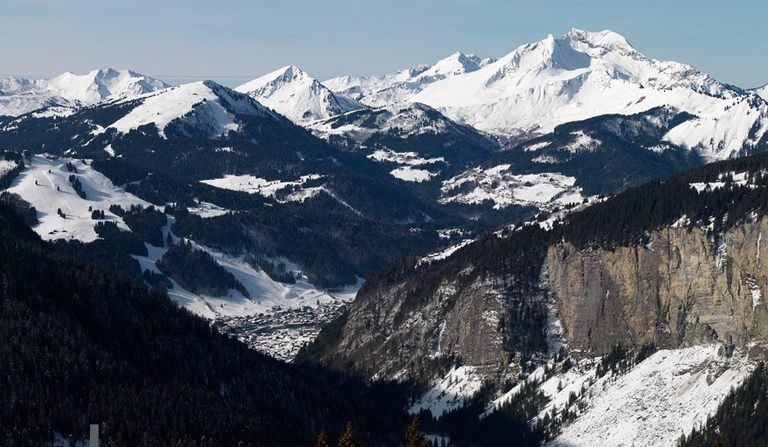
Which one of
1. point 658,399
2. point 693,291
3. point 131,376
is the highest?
point 693,291

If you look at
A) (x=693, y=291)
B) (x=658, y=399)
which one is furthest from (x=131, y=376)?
(x=693, y=291)

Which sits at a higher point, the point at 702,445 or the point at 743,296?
the point at 743,296

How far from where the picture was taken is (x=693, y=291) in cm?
18925

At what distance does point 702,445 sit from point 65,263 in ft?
323

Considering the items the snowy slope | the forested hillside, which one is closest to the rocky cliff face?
the snowy slope

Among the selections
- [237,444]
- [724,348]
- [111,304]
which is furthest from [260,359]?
[724,348]

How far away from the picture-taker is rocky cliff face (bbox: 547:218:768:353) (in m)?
180

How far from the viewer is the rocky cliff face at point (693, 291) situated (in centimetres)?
18038

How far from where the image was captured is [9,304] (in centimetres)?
15225

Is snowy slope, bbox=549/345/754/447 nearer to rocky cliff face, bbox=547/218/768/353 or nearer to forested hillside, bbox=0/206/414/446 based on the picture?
rocky cliff face, bbox=547/218/768/353

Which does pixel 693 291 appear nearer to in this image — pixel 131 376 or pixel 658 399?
pixel 658 399

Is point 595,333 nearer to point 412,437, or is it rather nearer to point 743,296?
→ point 743,296

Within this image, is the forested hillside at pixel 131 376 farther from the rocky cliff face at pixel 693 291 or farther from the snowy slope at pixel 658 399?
the rocky cliff face at pixel 693 291

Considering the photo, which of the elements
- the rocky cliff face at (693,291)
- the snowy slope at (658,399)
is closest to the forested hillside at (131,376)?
the snowy slope at (658,399)
